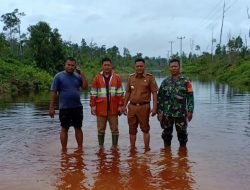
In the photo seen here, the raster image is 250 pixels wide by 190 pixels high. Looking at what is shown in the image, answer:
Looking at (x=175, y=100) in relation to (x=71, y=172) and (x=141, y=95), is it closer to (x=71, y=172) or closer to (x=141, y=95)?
(x=141, y=95)

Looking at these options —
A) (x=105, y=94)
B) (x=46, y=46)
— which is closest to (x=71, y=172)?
(x=105, y=94)

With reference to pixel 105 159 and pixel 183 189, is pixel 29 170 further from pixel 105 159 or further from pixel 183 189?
pixel 183 189

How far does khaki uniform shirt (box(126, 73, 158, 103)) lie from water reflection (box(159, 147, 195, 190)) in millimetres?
1100

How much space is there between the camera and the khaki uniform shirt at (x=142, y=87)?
7902 mm

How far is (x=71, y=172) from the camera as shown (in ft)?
21.3

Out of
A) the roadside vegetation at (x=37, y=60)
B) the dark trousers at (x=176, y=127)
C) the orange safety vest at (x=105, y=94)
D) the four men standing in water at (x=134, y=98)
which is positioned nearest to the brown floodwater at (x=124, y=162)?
the dark trousers at (x=176, y=127)

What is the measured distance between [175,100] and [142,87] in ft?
2.16

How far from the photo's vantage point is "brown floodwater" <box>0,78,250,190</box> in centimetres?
588

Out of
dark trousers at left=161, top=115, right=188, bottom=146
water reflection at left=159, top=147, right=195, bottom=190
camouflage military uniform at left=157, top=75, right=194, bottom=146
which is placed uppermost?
camouflage military uniform at left=157, top=75, right=194, bottom=146

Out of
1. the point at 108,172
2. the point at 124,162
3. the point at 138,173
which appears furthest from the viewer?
the point at 124,162

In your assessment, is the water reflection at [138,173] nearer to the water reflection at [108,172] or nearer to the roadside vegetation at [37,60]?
the water reflection at [108,172]

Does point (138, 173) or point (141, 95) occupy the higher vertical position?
point (141, 95)

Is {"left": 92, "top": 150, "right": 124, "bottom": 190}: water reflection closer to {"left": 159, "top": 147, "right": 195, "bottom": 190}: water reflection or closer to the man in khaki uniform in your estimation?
{"left": 159, "top": 147, "right": 195, "bottom": 190}: water reflection

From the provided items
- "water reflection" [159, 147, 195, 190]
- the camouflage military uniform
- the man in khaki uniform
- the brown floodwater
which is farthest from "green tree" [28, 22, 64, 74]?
"water reflection" [159, 147, 195, 190]
